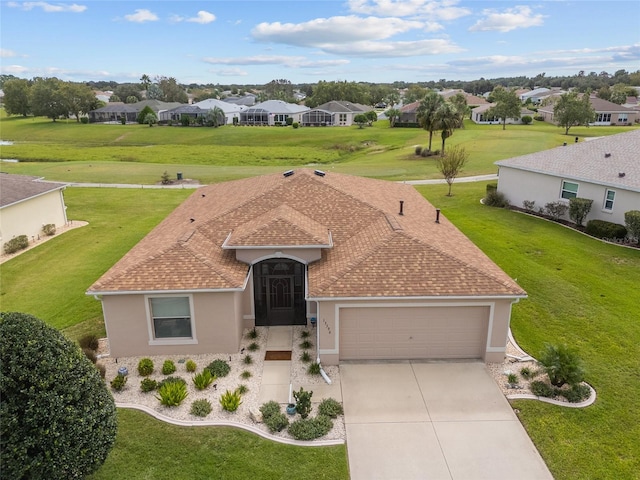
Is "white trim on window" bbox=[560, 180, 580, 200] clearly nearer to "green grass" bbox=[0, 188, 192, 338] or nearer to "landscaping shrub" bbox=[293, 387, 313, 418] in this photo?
"landscaping shrub" bbox=[293, 387, 313, 418]

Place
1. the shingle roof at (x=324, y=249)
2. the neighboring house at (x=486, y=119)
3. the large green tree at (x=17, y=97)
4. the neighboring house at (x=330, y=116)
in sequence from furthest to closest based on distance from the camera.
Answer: the large green tree at (x=17, y=97) < the neighboring house at (x=330, y=116) < the neighboring house at (x=486, y=119) < the shingle roof at (x=324, y=249)

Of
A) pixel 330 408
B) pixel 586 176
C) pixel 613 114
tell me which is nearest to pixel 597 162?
pixel 586 176

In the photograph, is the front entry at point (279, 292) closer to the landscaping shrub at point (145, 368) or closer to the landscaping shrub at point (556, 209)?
the landscaping shrub at point (145, 368)

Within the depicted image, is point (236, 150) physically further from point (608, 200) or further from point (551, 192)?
point (608, 200)

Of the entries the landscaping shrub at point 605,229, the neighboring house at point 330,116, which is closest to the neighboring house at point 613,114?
the neighboring house at point 330,116

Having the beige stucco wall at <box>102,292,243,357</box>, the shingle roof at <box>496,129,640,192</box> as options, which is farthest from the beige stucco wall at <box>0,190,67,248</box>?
the shingle roof at <box>496,129,640,192</box>

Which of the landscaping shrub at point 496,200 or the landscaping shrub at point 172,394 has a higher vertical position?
the landscaping shrub at point 496,200
